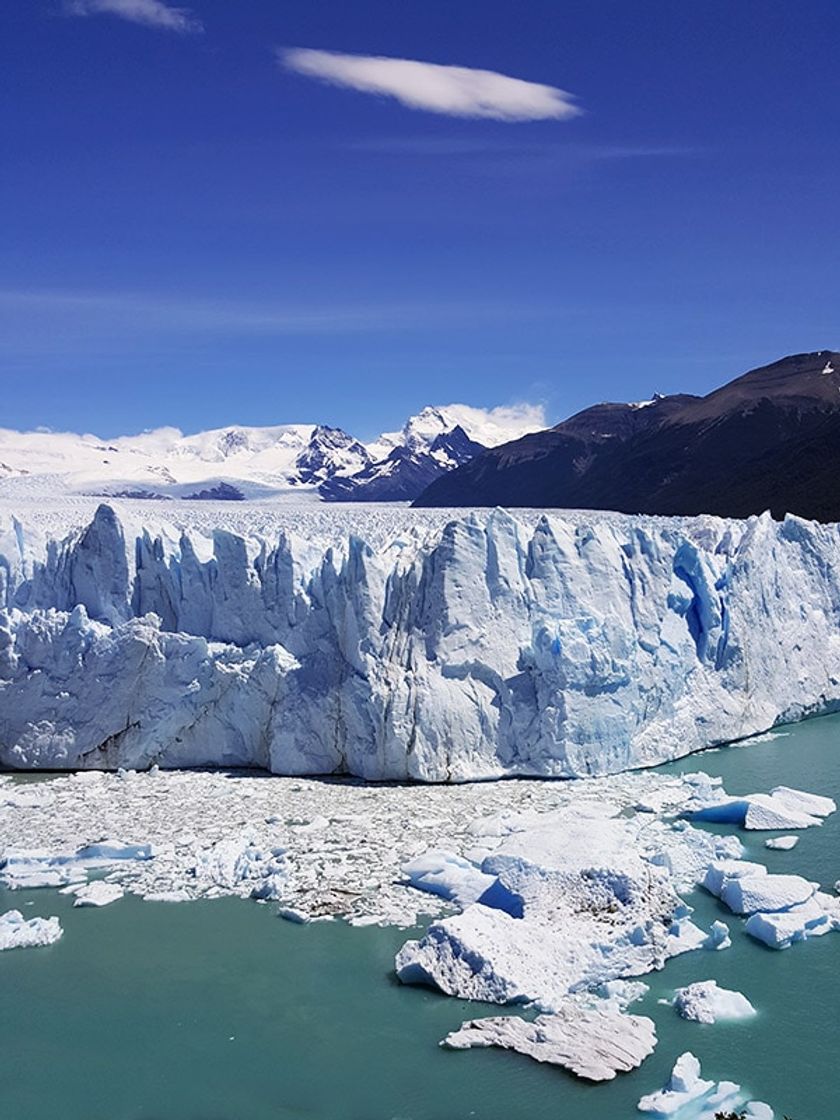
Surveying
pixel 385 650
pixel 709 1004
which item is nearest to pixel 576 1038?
pixel 709 1004

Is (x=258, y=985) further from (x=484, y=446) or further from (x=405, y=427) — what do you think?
(x=405, y=427)

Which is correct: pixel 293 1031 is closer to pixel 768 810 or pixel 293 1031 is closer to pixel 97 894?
pixel 97 894

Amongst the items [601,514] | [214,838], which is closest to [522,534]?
[214,838]

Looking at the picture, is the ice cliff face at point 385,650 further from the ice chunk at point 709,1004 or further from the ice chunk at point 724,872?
the ice chunk at point 709,1004

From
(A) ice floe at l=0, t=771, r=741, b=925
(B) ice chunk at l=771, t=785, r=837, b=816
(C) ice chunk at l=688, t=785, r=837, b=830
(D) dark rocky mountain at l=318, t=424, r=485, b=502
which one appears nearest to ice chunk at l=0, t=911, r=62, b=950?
(A) ice floe at l=0, t=771, r=741, b=925

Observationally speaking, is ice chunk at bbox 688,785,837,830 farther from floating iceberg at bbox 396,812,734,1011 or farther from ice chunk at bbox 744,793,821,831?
floating iceberg at bbox 396,812,734,1011

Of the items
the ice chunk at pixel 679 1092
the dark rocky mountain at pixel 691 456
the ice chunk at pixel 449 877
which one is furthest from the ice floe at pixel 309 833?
the dark rocky mountain at pixel 691 456
